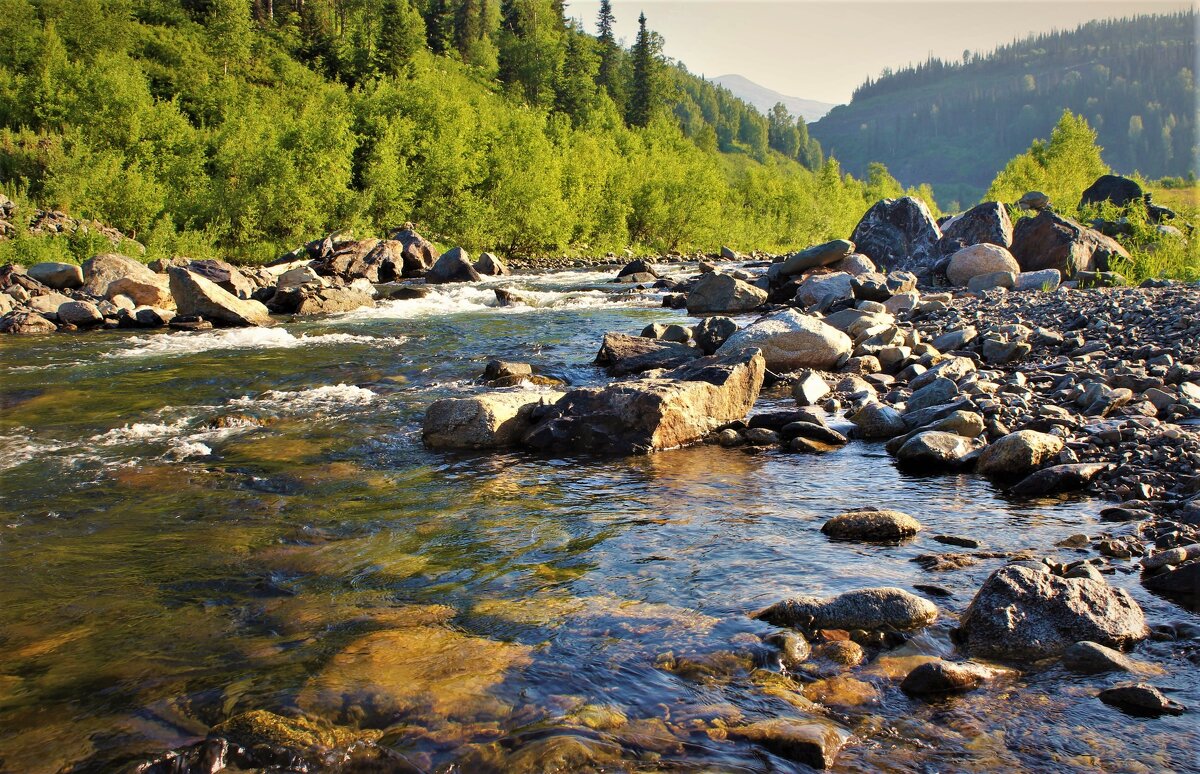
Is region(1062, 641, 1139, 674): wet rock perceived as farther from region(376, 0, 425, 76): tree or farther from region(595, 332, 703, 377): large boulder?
region(376, 0, 425, 76): tree

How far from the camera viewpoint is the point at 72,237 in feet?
88.0

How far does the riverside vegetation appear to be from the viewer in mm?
3488

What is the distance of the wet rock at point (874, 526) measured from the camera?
587 centimetres

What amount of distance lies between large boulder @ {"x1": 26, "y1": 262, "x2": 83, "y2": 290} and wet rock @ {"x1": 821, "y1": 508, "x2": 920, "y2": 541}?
75.8 ft

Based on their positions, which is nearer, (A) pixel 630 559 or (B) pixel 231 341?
(A) pixel 630 559

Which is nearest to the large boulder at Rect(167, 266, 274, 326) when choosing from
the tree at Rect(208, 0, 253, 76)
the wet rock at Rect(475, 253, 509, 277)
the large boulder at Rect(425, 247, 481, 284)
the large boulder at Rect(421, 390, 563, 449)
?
the large boulder at Rect(425, 247, 481, 284)

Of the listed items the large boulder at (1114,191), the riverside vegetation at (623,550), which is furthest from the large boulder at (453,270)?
the large boulder at (1114,191)

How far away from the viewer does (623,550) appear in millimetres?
5773

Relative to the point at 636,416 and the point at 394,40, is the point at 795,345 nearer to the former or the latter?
the point at 636,416

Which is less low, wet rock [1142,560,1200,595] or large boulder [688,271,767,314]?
large boulder [688,271,767,314]

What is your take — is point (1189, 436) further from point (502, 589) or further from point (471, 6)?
point (471, 6)

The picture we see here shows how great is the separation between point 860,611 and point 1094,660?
1095 mm

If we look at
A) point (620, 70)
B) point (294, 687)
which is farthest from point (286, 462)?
point (620, 70)

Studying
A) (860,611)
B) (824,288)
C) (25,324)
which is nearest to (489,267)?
(824,288)
